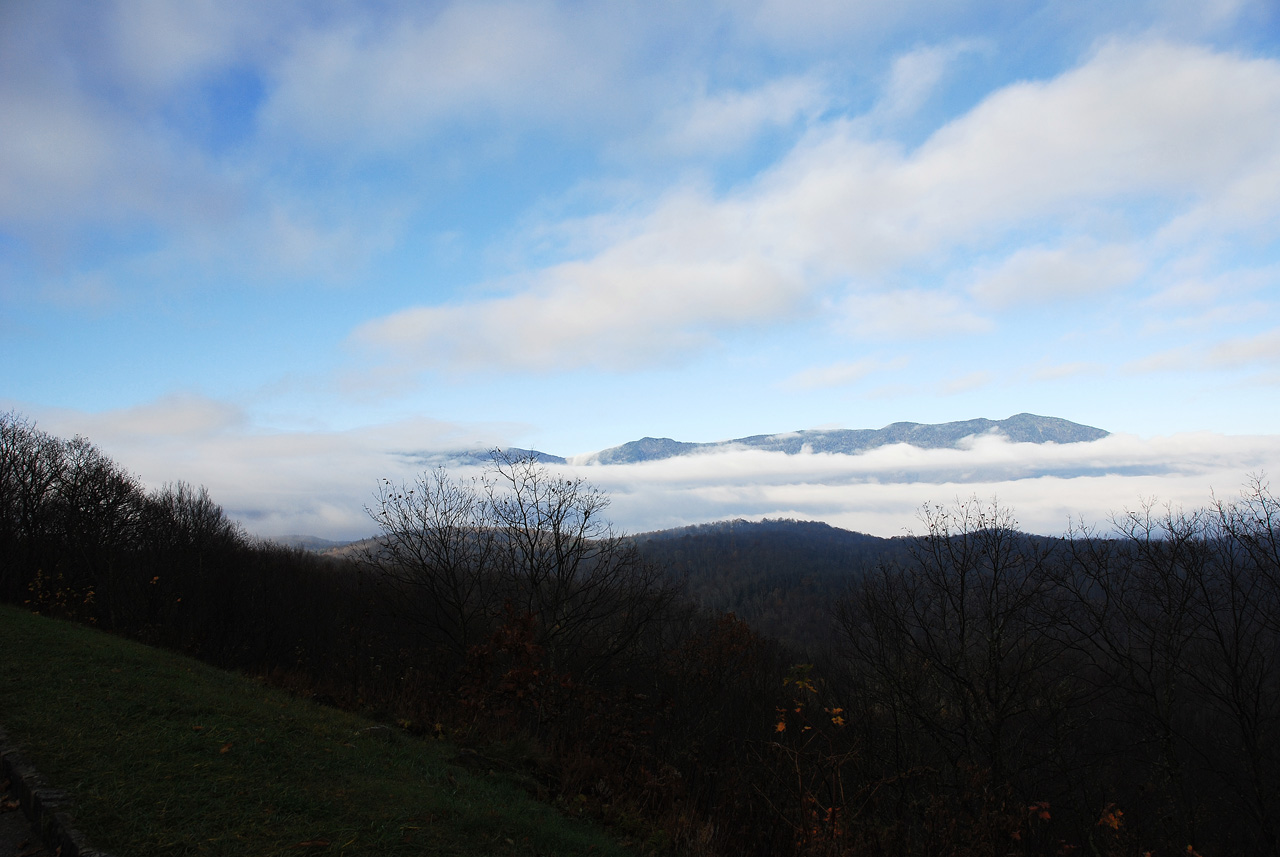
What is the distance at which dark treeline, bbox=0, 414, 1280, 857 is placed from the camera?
1105 centimetres

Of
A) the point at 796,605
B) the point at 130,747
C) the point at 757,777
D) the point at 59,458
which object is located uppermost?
the point at 59,458

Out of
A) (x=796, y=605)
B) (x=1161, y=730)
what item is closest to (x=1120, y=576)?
(x=1161, y=730)

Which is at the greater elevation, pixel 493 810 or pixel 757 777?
pixel 493 810

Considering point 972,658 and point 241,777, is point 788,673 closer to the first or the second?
point 972,658

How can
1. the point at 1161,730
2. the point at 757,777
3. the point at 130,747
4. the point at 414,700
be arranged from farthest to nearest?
the point at 1161,730, the point at 757,777, the point at 414,700, the point at 130,747

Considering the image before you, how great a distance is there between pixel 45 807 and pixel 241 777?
4.93ft

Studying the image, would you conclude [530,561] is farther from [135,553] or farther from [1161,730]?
[135,553]

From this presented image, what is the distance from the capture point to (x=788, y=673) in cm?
2573

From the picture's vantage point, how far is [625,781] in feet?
33.0

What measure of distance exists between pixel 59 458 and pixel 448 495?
43020mm

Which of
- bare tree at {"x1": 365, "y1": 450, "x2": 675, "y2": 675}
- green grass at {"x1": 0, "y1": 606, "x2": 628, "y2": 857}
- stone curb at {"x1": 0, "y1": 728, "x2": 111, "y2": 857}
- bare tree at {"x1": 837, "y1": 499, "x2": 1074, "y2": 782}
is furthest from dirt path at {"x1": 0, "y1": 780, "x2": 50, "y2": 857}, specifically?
bare tree at {"x1": 837, "y1": 499, "x2": 1074, "y2": 782}

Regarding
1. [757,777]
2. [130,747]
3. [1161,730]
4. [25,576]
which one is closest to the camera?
[130,747]

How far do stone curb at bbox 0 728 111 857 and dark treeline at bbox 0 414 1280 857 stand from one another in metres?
5.10

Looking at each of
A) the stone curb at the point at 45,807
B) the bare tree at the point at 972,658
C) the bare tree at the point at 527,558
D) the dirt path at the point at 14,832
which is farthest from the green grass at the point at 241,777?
the bare tree at the point at 972,658
